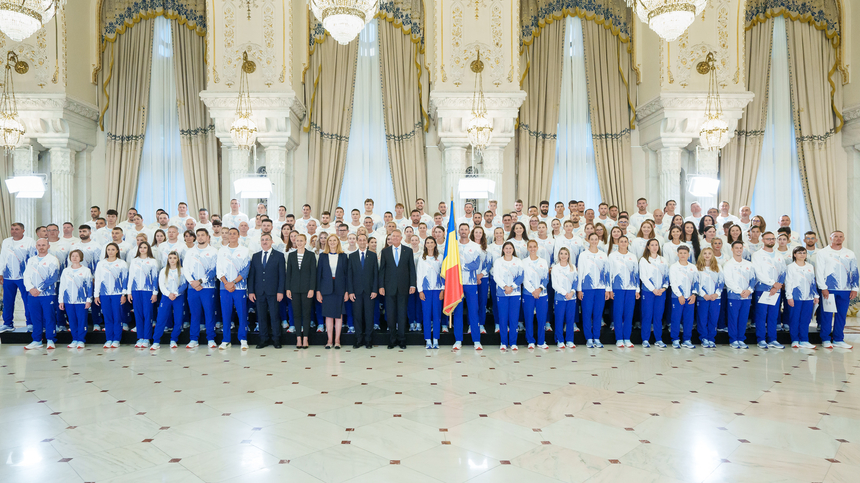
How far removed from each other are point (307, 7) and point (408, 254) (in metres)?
6.37

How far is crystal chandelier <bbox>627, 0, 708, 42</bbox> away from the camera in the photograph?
19.2ft


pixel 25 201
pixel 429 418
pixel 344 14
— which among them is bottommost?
pixel 429 418

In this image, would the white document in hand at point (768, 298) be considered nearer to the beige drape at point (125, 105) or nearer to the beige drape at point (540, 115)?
the beige drape at point (540, 115)

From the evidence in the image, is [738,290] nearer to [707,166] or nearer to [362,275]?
[707,166]

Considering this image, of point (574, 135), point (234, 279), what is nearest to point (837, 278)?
point (574, 135)

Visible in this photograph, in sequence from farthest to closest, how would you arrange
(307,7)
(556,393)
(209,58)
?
1. (307,7)
2. (209,58)
3. (556,393)

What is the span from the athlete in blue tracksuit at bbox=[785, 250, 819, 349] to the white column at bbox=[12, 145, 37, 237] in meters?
12.9

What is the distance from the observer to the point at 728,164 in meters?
11.4

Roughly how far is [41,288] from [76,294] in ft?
1.78

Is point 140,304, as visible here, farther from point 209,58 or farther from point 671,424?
point 671,424

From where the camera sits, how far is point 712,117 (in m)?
9.77

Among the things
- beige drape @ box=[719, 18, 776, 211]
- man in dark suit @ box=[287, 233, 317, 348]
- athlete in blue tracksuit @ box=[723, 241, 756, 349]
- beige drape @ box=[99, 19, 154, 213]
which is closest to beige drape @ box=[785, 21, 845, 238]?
beige drape @ box=[719, 18, 776, 211]

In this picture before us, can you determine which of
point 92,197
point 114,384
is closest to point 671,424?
point 114,384

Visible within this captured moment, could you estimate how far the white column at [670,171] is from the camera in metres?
10.7
